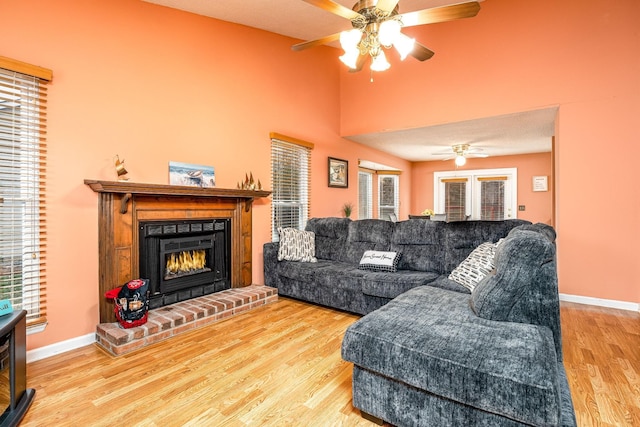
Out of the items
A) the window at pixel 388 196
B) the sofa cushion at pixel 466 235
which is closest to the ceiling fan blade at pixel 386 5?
the sofa cushion at pixel 466 235

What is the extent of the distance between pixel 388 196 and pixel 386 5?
640 cm

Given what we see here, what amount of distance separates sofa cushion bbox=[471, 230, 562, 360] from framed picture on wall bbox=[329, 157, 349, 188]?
3785mm

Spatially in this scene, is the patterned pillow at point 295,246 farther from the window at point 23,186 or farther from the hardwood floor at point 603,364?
the hardwood floor at point 603,364

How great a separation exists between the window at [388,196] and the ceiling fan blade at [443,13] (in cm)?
603

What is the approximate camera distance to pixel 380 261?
11.5 ft

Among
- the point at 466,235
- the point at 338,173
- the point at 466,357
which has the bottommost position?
the point at 466,357

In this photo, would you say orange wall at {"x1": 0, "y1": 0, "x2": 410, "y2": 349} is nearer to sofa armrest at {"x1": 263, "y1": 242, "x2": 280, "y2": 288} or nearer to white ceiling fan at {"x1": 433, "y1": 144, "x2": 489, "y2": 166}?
sofa armrest at {"x1": 263, "y1": 242, "x2": 280, "y2": 288}

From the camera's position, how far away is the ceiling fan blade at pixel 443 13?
2008mm

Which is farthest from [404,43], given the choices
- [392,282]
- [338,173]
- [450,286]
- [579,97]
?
[338,173]

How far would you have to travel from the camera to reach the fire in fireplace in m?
3.02

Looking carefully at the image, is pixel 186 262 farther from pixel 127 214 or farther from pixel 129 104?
pixel 129 104

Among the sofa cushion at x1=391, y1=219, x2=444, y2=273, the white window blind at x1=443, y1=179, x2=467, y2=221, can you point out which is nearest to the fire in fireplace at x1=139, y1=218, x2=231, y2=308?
the sofa cushion at x1=391, y1=219, x2=444, y2=273

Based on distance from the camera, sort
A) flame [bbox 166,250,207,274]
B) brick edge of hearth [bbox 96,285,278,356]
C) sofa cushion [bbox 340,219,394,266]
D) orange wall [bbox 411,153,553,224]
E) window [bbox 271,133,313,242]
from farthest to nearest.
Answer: orange wall [bbox 411,153,553,224] → window [bbox 271,133,313,242] → sofa cushion [bbox 340,219,394,266] → flame [bbox 166,250,207,274] → brick edge of hearth [bbox 96,285,278,356]

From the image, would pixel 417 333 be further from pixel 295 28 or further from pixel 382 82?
pixel 382 82
